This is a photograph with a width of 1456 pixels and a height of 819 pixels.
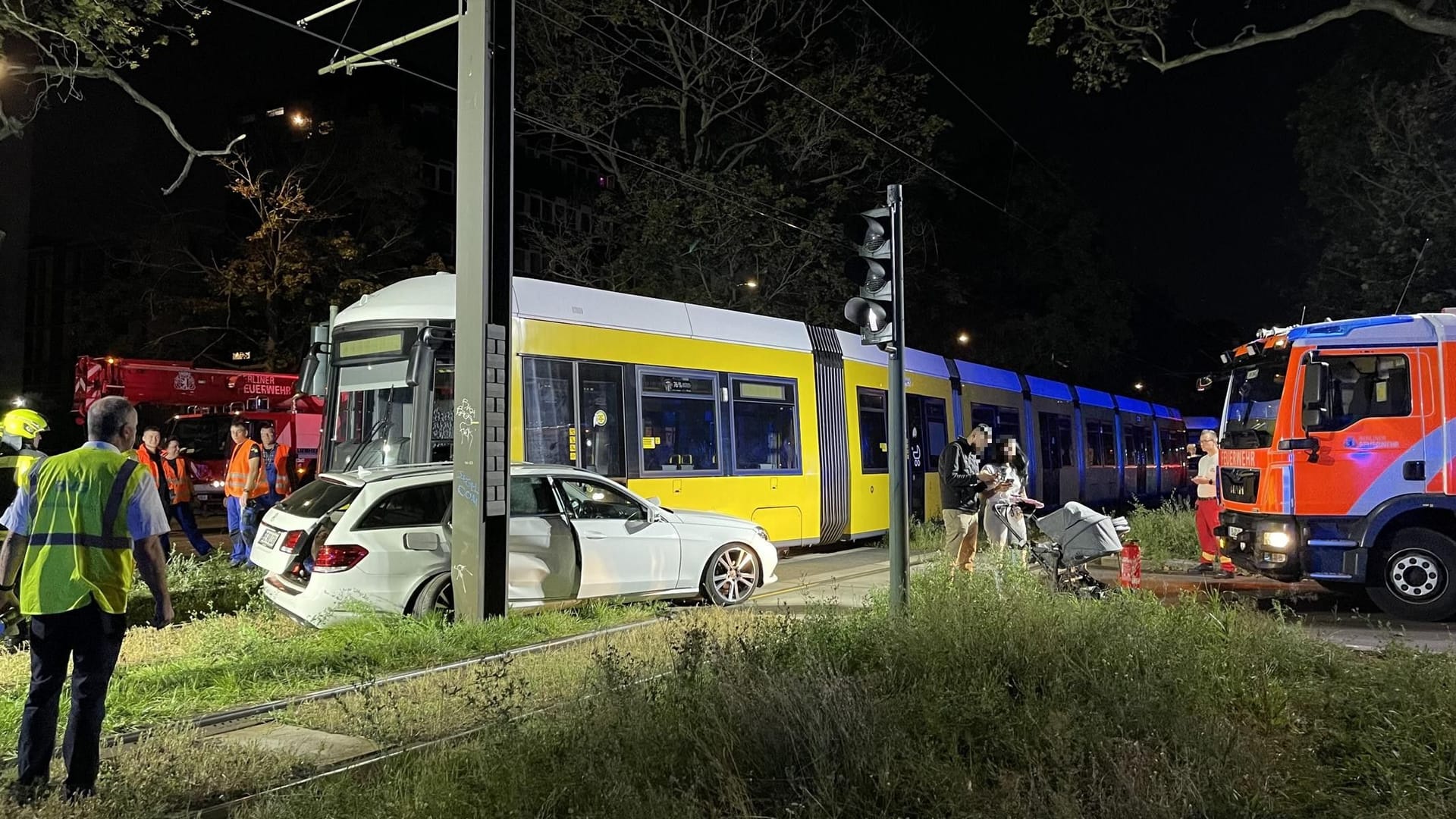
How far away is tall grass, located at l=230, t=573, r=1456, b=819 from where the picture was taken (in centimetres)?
409

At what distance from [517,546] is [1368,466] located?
7.88m

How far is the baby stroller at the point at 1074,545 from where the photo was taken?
920 cm

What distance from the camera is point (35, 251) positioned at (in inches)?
2045

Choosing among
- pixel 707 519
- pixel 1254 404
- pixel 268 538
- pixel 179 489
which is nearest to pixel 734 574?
pixel 707 519

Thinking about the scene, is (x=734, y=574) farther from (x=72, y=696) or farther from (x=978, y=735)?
(x=72, y=696)

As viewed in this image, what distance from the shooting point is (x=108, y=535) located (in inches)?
177

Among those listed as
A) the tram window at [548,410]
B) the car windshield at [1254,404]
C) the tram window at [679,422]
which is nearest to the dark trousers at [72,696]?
the tram window at [548,410]

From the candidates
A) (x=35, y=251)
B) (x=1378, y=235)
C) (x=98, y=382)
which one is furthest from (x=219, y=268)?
(x=35, y=251)

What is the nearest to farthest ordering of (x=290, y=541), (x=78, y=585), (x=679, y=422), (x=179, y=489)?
(x=78, y=585)
(x=290, y=541)
(x=679, y=422)
(x=179, y=489)

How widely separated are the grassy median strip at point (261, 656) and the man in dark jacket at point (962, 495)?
3591 millimetres

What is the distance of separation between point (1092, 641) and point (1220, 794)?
1.79m

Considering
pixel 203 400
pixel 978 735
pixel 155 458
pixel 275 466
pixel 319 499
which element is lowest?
pixel 978 735

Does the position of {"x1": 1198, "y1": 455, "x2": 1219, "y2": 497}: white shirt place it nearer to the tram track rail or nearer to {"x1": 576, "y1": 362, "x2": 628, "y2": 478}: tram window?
{"x1": 576, "y1": 362, "x2": 628, "y2": 478}: tram window

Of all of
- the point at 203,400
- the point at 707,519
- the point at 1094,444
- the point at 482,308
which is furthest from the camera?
the point at 1094,444
